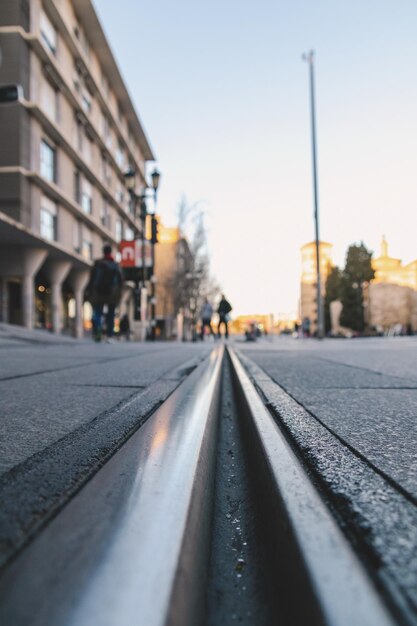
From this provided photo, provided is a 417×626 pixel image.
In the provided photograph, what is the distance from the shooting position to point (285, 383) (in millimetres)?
1908

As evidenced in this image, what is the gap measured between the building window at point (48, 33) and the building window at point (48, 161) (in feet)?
13.5

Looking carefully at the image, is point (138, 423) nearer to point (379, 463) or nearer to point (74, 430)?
point (74, 430)

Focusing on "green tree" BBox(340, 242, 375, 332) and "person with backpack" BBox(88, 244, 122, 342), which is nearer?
"person with backpack" BBox(88, 244, 122, 342)

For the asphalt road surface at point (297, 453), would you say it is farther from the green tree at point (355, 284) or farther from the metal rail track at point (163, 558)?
the green tree at point (355, 284)

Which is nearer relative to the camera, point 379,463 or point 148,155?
point 379,463

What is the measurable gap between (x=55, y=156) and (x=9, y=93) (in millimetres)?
17683

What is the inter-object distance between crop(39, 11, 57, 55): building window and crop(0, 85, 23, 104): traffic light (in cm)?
1725

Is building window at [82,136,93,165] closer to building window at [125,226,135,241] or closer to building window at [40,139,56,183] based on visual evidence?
building window at [40,139,56,183]

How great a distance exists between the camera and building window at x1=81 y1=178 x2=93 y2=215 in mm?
23623

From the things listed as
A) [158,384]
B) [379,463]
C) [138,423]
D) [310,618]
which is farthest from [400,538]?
[158,384]

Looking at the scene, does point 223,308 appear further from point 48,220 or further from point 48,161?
point 48,161

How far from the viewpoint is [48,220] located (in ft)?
64.6

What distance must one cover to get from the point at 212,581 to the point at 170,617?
177 mm

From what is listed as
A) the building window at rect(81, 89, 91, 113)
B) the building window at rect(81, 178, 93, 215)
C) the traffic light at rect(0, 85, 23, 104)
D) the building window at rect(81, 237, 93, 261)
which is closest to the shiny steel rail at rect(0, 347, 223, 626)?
the traffic light at rect(0, 85, 23, 104)
